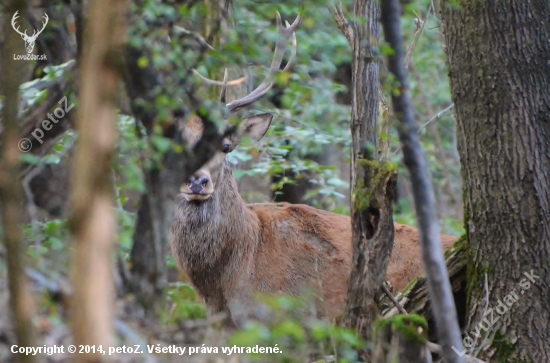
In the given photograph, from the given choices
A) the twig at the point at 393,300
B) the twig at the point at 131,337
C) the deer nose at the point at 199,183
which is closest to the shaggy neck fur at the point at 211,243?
the deer nose at the point at 199,183

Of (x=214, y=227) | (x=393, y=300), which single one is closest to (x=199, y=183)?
(x=214, y=227)

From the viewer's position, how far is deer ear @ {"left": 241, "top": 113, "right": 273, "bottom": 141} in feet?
22.0

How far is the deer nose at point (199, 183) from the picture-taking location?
599 cm

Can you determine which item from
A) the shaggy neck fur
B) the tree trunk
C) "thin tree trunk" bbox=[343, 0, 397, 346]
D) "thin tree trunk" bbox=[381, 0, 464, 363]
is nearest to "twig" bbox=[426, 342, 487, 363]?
the tree trunk

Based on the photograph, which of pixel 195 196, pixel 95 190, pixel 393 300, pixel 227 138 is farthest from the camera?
pixel 195 196

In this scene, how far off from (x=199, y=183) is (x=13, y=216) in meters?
3.84

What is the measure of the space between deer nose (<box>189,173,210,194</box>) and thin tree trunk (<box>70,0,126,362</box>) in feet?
12.9

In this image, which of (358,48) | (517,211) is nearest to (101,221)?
(517,211)

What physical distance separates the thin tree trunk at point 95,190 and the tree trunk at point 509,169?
3090 mm

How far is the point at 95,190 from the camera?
1.95 metres

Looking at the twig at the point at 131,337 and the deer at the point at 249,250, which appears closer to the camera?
the twig at the point at 131,337

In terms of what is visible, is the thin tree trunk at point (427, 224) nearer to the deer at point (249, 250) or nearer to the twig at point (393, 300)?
the twig at point (393, 300)

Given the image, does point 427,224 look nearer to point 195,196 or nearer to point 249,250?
point 195,196

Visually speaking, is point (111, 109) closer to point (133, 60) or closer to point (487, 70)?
point (133, 60)
